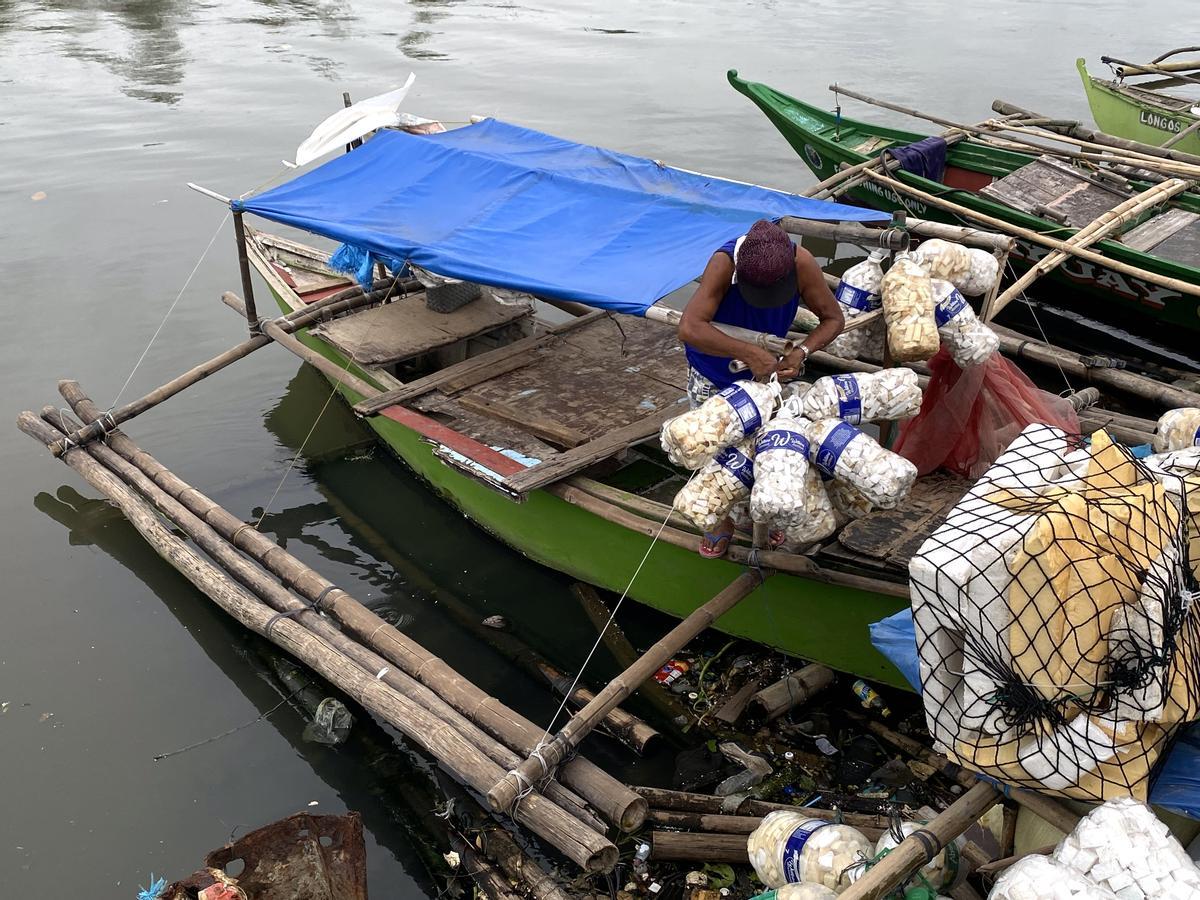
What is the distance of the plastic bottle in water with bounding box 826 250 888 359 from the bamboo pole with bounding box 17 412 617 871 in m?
2.83

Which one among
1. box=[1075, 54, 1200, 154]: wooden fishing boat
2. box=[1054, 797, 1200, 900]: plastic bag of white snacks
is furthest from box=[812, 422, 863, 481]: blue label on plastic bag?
box=[1075, 54, 1200, 154]: wooden fishing boat

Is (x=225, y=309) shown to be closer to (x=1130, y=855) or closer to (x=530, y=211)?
(x=530, y=211)

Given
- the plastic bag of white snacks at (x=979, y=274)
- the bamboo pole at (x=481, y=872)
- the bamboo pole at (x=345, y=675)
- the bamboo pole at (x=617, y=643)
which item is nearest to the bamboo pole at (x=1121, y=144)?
the plastic bag of white snacks at (x=979, y=274)

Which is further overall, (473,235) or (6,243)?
(6,243)

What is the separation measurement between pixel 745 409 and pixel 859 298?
1180 millimetres

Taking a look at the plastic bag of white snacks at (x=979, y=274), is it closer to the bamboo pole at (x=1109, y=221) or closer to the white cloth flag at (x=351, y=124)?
the bamboo pole at (x=1109, y=221)

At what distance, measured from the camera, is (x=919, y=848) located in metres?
3.26

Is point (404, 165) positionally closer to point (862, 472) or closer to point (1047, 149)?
point (862, 472)

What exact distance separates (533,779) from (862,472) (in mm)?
2155

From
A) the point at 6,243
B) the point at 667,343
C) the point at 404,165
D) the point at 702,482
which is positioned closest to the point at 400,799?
the point at 702,482

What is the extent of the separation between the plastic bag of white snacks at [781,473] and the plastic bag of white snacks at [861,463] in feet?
0.26

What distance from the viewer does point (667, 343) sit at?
7.81 meters

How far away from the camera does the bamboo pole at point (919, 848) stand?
3176 millimetres

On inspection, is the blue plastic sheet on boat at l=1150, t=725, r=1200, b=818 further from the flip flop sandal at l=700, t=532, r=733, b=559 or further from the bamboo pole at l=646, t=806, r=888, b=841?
the flip flop sandal at l=700, t=532, r=733, b=559
